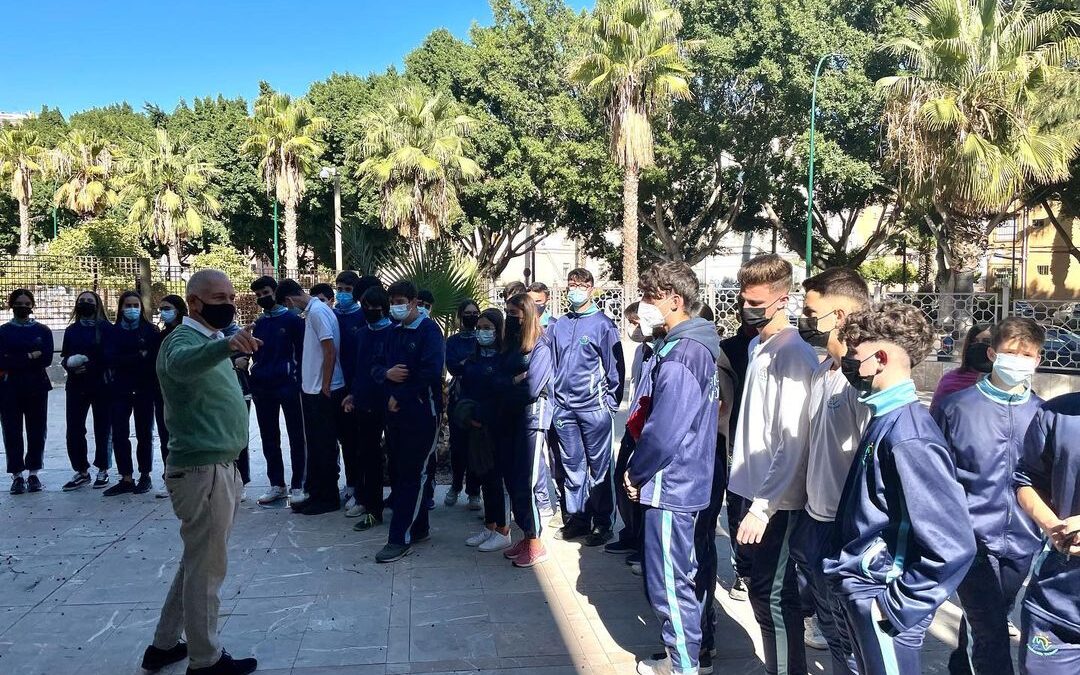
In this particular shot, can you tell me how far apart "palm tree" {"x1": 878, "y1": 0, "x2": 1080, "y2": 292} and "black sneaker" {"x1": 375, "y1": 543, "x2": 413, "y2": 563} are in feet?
43.0

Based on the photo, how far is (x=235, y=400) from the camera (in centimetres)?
371

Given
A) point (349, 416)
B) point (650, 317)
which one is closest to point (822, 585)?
point (650, 317)

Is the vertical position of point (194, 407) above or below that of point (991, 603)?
above

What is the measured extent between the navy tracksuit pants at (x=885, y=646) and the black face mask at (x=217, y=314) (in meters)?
2.98

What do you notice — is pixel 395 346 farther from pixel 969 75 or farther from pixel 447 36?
pixel 447 36

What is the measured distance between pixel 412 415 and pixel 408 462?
0.32m

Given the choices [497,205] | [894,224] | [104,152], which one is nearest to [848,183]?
[894,224]

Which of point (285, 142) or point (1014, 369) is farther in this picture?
point (285, 142)

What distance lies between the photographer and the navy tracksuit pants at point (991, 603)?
304cm

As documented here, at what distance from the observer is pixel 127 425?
6742mm

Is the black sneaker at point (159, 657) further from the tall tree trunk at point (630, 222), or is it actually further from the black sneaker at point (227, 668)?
the tall tree trunk at point (630, 222)

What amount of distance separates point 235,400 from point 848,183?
25.3 m

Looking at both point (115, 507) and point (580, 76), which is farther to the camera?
point (580, 76)

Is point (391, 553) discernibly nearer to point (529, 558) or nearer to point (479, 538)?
point (479, 538)
